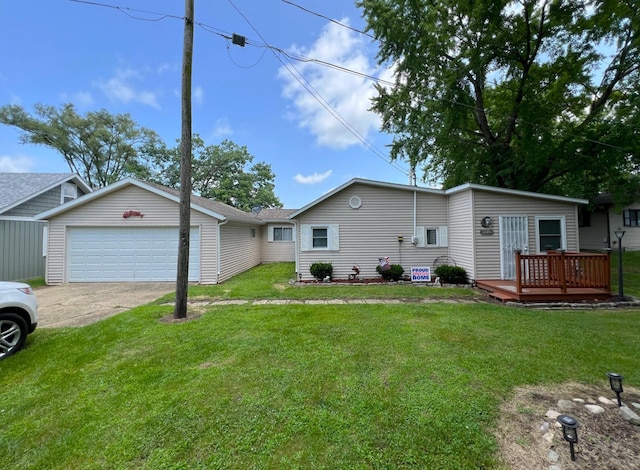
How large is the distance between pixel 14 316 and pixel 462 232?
1083 cm

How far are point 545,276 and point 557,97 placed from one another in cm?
927

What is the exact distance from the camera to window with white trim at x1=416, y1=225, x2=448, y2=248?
10.2 metres

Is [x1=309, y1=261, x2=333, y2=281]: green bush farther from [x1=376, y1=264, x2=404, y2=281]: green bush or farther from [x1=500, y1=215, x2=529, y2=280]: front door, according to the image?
[x1=500, y1=215, x2=529, y2=280]: front door

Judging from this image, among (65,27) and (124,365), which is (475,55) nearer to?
(124,365)

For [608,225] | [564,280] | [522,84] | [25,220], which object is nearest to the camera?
[564,280]

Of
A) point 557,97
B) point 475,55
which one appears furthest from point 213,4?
point 557,97

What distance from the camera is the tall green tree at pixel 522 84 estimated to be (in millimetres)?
9789

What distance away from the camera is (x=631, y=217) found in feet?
52.1

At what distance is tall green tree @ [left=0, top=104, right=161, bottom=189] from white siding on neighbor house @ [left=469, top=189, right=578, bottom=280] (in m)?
27.6

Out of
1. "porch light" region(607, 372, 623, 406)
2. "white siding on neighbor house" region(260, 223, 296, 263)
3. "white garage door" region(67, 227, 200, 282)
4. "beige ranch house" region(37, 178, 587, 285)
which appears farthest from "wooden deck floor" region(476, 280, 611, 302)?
"white siding on neighbor house" region(260, 223, 296, 263)

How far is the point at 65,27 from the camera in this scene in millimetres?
11797

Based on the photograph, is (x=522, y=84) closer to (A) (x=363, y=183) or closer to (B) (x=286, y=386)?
(A) (x=363, y=183)

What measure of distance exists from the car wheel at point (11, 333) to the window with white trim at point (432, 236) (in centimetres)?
1017

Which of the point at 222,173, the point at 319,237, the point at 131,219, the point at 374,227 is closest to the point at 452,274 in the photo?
the point at 374,227
